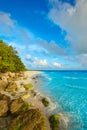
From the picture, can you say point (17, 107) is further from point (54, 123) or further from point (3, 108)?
point (54, 123)

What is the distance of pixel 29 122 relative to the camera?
16.2 metres

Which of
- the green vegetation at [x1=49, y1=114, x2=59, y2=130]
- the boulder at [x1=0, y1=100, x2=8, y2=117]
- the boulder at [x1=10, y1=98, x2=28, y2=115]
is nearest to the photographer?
the green vegetation at [x1=49, y1=114, x2=59, y2=130]

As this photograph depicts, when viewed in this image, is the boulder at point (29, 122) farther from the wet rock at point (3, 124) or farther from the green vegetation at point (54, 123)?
the green vegetation at point (54, 123)

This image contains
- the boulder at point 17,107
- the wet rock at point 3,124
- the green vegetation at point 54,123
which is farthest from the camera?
the boulder at point 17,107

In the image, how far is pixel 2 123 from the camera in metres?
17.9

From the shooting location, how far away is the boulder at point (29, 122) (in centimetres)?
1586

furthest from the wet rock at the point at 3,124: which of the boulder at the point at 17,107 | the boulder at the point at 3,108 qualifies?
the boulder at the point at 17,107

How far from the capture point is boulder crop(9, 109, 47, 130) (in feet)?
52.0

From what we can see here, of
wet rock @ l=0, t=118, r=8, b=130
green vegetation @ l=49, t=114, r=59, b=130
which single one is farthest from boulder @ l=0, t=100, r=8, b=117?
green vegetation @ l=49, t=114, r=59, b=130

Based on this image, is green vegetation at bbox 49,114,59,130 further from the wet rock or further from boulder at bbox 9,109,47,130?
the wet rock

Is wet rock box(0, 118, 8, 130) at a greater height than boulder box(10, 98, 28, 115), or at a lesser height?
lesser

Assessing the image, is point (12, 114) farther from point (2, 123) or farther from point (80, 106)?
point (80, 106)

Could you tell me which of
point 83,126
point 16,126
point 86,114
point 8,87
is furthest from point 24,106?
point 8,87

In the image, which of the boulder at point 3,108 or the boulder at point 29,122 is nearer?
the boulder at point 29,122
